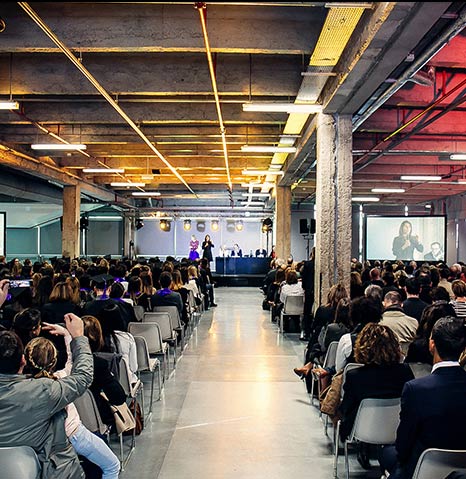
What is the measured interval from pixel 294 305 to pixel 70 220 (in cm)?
1038

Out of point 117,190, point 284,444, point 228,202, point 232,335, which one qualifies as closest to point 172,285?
point 232,335

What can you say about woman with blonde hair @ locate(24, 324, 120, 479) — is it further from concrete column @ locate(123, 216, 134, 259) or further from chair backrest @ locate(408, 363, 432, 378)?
concrete column @ locate(123, 216, 134, 259)

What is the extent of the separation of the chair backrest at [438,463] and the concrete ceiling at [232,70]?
3282 mm

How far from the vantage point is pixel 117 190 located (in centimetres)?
2455

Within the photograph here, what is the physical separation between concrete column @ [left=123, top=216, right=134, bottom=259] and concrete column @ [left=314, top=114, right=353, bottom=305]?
22023 mm

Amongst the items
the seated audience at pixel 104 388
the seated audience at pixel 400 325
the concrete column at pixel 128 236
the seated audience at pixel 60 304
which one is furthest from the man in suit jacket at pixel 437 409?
the concrete column at pixel 128 236

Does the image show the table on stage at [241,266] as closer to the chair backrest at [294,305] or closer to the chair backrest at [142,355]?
the chair backrest at [294,305]

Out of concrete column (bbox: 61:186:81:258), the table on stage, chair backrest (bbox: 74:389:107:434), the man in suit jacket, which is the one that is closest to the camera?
the man in suit jacket

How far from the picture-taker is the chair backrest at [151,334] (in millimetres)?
6590

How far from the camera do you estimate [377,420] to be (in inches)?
143

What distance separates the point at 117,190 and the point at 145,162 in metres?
7.86

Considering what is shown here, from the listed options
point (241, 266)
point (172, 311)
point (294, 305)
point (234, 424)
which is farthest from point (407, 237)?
point (234, 424)

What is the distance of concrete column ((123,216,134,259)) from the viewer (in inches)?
1167

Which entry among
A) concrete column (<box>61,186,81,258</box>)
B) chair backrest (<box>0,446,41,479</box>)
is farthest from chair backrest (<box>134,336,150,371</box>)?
concrete column (<box>61,186,81,258</box>)
